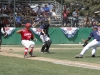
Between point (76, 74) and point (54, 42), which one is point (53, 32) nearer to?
point (54, 42)

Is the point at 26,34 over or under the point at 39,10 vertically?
over

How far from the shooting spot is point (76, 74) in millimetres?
10148

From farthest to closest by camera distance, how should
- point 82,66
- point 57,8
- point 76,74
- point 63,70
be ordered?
point 57,8, point 82,66, point 63,70, point 76,74

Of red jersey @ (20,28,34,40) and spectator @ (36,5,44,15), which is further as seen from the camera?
spectator @ (36,5,44,15)

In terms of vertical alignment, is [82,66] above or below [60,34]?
above

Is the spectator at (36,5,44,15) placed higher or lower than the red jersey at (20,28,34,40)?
lower

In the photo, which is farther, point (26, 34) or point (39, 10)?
point (39, 10)

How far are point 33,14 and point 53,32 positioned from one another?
145 inches

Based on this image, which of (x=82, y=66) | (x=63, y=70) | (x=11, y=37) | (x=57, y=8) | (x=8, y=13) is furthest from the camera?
(x=57, y=8)

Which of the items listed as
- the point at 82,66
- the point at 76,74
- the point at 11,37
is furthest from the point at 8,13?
the point at 76,74

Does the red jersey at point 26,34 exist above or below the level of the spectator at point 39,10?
above

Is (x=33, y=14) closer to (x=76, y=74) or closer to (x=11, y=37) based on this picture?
(x=11, y=37)

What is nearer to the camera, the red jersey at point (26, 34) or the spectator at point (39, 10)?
the red jersey at point (26, 34)

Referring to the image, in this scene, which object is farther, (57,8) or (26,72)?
(57,8)
